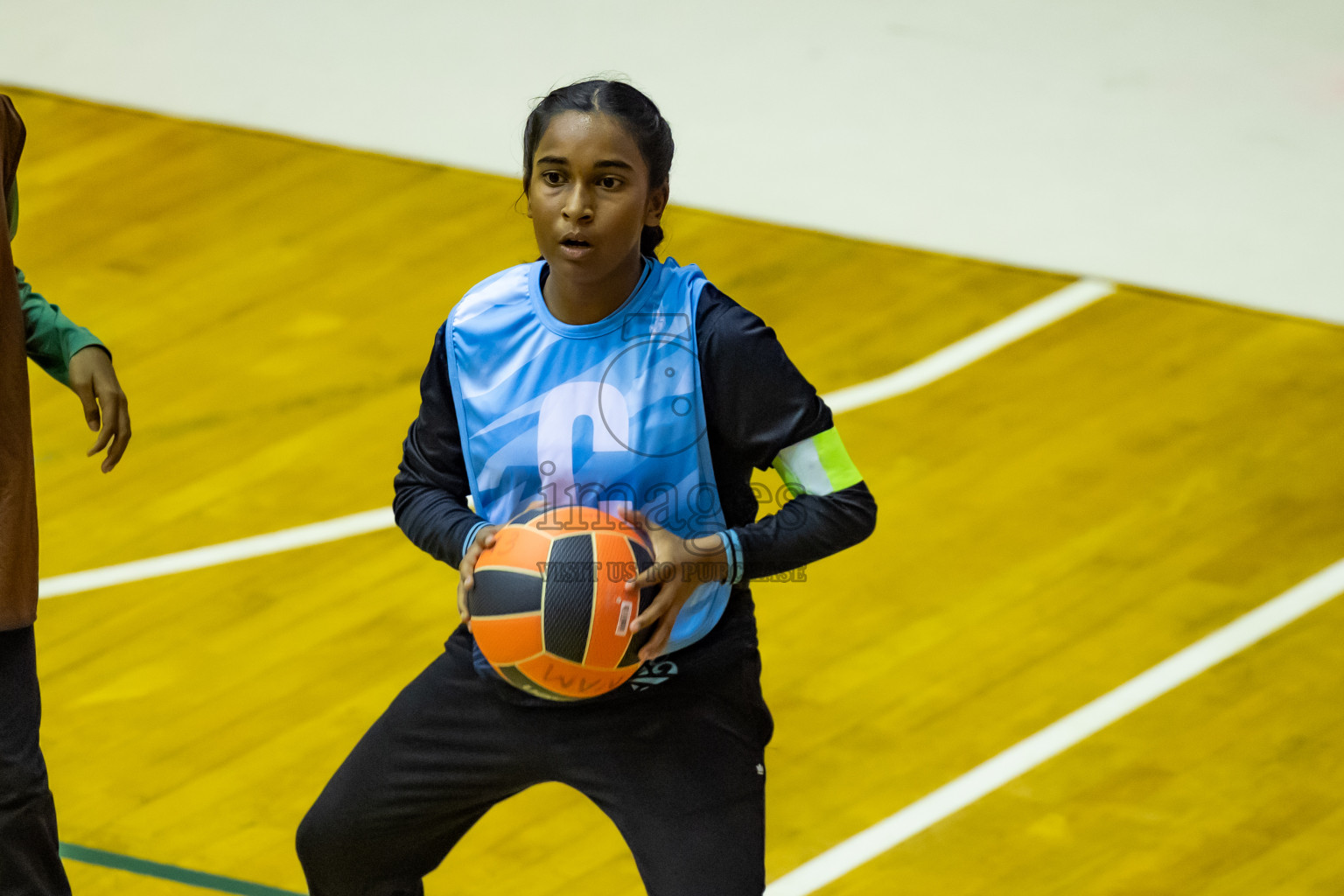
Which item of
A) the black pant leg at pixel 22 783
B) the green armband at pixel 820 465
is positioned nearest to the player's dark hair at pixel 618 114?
the green armband at pixel 820 465

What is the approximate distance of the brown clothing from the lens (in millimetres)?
3021

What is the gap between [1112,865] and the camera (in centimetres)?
387

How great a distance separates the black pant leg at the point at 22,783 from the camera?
3029 millimetres

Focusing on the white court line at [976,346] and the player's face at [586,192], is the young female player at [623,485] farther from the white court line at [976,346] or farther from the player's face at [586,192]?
the white court line at [976,346]

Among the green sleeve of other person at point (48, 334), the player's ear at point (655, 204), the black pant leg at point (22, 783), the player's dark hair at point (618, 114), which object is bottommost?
the black pant leg at point (22, 783)

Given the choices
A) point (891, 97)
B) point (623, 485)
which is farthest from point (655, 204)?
point (891, 97)

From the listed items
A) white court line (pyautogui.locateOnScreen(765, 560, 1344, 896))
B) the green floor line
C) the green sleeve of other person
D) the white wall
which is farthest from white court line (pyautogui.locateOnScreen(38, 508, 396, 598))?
the white wall

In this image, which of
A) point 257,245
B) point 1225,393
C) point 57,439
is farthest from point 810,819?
point 257,245

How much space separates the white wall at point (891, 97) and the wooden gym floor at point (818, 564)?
1.01ft

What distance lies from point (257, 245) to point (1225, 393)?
10.4ft

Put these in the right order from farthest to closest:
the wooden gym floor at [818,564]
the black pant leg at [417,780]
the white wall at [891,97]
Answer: the white wall at [891,97] → the wooden gym floor at [818,564] → the black pant leg at [417,780]

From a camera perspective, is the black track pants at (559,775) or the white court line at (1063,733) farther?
the white court line at (1063,733)

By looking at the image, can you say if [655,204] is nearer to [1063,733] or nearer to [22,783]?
[22,783]

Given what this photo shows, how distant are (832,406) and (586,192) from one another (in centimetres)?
277
